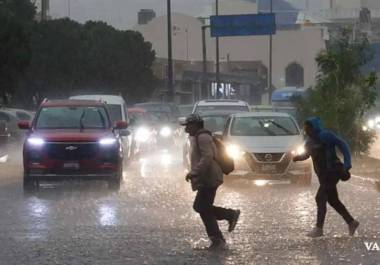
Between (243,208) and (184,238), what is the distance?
3.97 metres

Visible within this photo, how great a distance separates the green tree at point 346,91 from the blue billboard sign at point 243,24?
29.7 meters

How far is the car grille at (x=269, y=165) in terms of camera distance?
21.2 m

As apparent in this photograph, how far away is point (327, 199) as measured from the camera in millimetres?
13484

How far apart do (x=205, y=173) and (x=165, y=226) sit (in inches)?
102

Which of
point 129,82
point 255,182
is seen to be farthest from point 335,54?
point 129,82

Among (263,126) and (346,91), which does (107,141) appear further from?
(346,91)

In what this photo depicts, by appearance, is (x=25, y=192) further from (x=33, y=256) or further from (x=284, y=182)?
(x=33, y=256)

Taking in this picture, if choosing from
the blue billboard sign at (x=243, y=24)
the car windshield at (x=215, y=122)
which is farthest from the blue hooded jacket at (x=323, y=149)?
the blue billboard sign at (x=243, y=24)

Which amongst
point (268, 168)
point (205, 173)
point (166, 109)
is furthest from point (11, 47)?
point (205, 173)

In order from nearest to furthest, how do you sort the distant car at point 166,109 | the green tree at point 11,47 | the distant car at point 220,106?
1. the distant car at point 220,106
2. the green tree at point 11,47
3. the distant car at point 166,109

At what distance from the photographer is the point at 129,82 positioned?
69938mm

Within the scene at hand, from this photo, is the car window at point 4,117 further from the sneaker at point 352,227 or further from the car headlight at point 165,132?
the sneaker at point 352,227

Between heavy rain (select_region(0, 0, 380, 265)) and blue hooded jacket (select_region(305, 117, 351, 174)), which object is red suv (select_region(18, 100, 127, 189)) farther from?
blue hooded jacket (select_region(305, 117, 351, 174))

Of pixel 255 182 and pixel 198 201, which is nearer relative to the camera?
pixel 198 201
